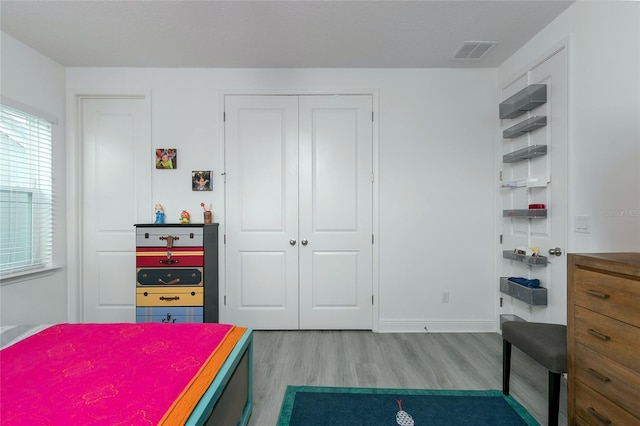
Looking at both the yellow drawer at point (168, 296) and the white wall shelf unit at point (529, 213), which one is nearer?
the white wall shelf unit at point (529, 213)

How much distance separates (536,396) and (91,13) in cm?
Answer: 411

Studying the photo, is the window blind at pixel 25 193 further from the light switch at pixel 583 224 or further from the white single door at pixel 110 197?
the light switch at pixel 583 224

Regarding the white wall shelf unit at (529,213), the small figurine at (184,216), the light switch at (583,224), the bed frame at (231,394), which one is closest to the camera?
the bed frame at (231,394)

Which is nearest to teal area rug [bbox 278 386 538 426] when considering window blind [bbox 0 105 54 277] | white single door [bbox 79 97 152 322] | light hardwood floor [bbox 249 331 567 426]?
light hardwood floor [bbox 249 331 567 426]

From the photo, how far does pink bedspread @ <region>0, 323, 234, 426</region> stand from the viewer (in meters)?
0.92

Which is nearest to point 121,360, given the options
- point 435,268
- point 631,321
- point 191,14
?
point 631,321

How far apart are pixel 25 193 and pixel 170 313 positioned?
165 cm

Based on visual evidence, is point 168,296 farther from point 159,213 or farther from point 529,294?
point 529,294

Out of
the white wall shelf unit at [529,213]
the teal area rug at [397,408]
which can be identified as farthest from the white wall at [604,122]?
the teal area rug at [397,408]


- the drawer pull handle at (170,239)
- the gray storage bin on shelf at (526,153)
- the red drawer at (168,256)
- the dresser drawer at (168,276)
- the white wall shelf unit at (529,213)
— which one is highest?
the gray storage bin on shelf at (526,153)

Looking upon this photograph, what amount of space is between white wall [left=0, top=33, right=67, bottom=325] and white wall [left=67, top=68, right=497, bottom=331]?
85 cm

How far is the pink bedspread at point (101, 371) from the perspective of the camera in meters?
0.92

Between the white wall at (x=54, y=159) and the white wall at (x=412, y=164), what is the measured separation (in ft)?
2.80

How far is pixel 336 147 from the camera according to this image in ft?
9.80
